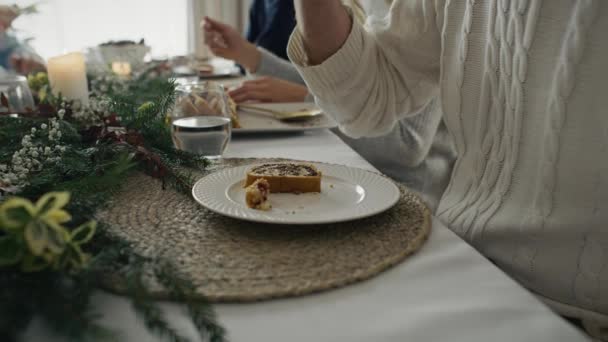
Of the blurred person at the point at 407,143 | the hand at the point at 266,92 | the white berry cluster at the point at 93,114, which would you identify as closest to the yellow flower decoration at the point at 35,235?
the white berry cluster at the point at 93,114

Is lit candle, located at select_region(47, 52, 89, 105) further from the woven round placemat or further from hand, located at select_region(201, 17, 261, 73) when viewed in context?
the woven round placemat

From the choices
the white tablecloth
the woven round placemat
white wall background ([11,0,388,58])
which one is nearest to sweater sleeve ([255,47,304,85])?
the woven round placemat

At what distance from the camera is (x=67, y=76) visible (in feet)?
3.60

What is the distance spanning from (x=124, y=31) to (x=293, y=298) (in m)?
3.49

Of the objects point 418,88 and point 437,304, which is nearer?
point 437,304

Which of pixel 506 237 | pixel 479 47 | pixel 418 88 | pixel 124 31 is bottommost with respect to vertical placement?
pixel 124 31

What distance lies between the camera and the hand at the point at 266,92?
1255mm

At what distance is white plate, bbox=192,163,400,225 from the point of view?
519 millimetres

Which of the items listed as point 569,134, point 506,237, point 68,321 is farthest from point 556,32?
point 68,321

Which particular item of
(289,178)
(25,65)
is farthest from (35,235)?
(25,65)

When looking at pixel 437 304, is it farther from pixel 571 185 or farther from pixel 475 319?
pixel 571 185

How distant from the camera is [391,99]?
975 mm

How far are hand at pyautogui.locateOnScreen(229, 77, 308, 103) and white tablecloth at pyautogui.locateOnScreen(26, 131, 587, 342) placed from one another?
2.81 ft

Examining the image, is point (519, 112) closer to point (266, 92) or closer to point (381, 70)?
point (381, 70)
